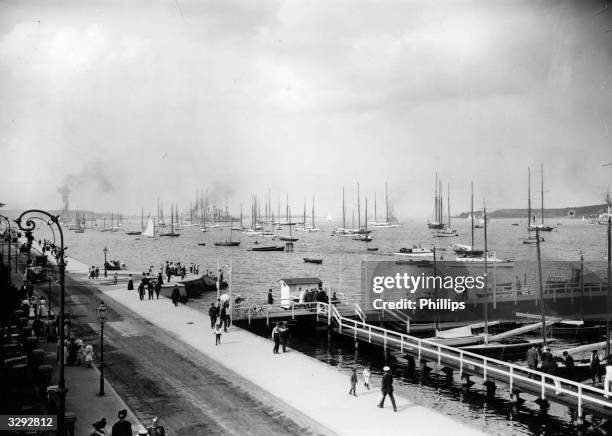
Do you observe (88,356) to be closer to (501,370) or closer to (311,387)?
(311,387)

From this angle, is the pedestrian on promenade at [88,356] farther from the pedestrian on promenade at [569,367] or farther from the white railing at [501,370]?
the pedestrian on promenade at [569,367]

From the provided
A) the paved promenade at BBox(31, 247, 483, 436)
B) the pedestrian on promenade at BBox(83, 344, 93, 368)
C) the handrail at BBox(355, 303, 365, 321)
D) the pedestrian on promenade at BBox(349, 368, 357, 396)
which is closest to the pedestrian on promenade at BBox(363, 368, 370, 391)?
the paved promenade at BBox(31, 247, 483, 436)

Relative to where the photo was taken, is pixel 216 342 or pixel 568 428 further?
pixel 216 342

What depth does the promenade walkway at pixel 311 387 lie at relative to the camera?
717 inches

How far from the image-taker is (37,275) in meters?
55.9

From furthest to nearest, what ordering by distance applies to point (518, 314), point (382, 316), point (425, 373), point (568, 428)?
point (518, 314), point (382, 316), point (425, 373), point (568, 428)

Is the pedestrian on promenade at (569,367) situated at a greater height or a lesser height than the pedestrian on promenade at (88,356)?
lesser

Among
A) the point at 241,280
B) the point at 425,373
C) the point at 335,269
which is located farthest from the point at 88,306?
the point at 335,269

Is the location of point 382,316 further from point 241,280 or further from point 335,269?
point 335,269

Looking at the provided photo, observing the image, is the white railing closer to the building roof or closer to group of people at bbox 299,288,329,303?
group of people at bbox 299,288,329,303

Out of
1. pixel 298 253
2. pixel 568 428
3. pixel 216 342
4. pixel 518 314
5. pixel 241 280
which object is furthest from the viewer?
pixel 298 253

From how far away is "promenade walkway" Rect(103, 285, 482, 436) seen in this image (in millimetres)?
18203

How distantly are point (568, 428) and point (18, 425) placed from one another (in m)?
21.3

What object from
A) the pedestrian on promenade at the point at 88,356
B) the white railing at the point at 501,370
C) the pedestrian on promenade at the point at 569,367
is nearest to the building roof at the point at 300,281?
the white railing at the point at 501,370
